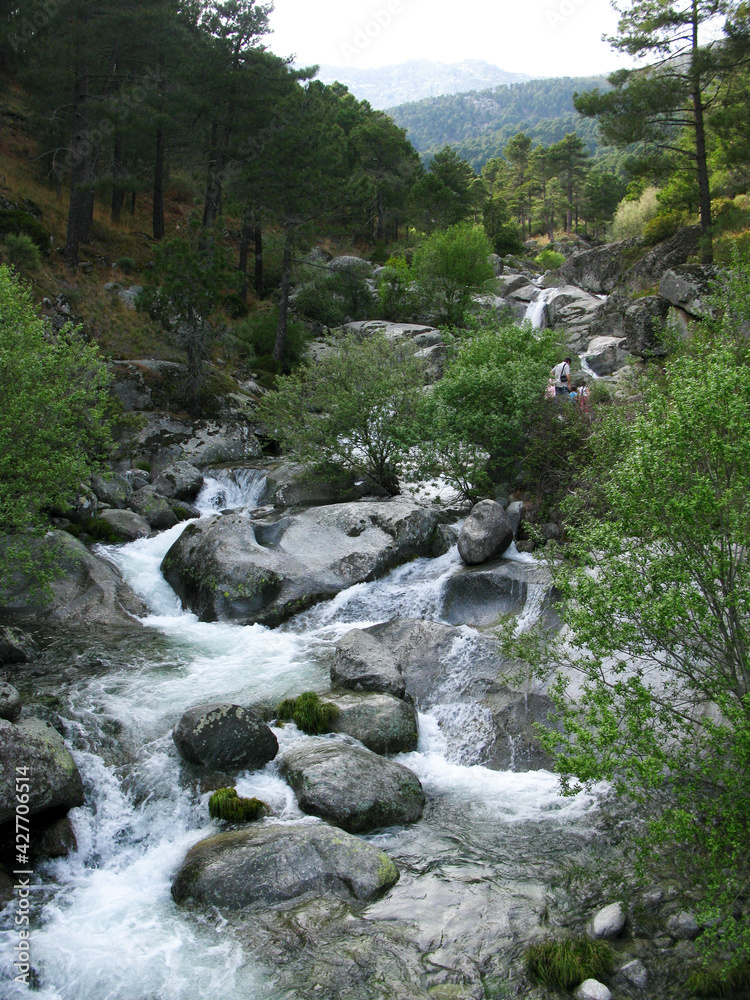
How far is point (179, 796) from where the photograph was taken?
8812 mm

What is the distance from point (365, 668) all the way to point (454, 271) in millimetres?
33311

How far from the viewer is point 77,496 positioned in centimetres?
1758

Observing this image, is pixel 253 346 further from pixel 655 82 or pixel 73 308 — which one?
pixel 655 82

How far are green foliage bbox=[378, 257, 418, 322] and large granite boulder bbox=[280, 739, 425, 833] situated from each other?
35.7 metres

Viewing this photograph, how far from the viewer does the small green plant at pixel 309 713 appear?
10.4 m

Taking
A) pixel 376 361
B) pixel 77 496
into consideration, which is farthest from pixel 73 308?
pixel 376 361

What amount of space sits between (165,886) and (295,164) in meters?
31.0

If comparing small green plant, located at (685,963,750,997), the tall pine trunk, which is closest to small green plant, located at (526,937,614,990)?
small green plant, located at (685,963,750,997)

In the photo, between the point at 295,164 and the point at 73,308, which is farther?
the point at 295,164

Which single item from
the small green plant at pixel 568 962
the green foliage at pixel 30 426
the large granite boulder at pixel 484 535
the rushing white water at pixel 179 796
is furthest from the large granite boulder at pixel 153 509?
the small green plant at pixel 568 962

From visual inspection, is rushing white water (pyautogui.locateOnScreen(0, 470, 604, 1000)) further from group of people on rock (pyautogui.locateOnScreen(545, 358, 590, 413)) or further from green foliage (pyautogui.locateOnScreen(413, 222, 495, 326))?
green foliage (pyautogui.locateOnScreen(413, 222, 495, 326))

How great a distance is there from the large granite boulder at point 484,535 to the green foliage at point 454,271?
26519 mm

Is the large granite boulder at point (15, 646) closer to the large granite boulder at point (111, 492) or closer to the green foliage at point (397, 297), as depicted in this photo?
the large granite boulder at point (111, 492)

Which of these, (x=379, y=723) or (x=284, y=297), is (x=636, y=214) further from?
(x=379, y=723)
